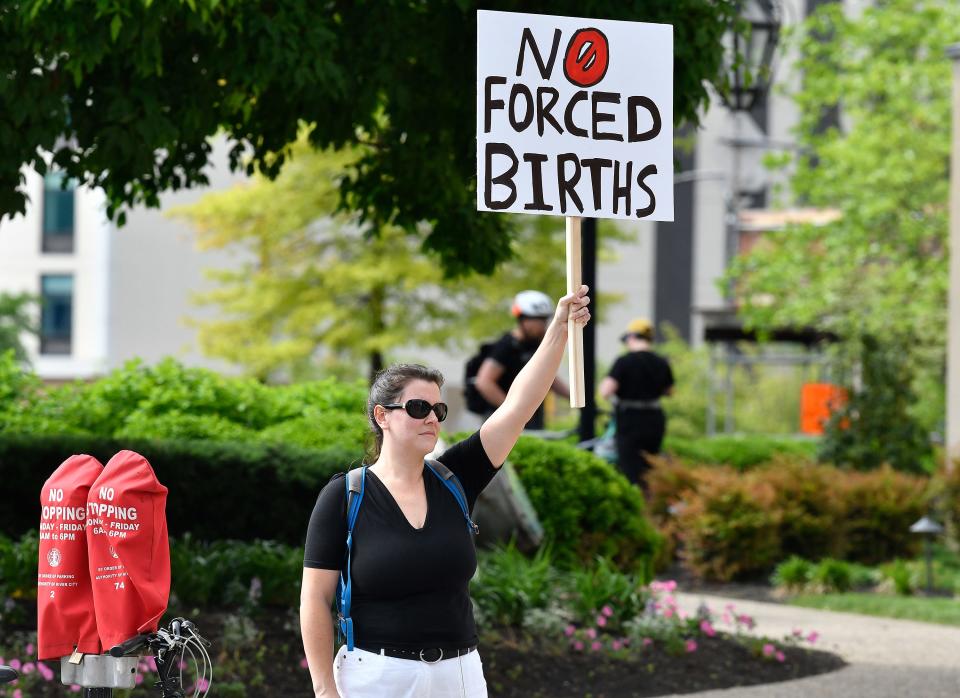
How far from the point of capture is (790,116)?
5812 centimetres

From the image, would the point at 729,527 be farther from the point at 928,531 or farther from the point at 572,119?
the point at 572,119

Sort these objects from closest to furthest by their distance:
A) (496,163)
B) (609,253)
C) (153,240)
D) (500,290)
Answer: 1. (496,163)
2. (500,290)
3. (609,253)
4. (153,240)

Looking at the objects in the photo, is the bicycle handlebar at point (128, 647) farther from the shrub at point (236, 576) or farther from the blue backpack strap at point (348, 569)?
the shrub at point (236, 576)

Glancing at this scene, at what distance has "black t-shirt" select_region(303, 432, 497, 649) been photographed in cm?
409

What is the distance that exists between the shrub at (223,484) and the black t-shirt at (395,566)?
5.10 m

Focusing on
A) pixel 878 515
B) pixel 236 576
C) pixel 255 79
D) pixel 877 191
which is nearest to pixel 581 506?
pixel 236 576

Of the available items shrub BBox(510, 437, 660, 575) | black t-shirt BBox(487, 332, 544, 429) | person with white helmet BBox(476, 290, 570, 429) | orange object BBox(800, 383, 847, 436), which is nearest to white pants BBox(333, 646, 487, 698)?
shrub BBox(510, 437, 660, 575)

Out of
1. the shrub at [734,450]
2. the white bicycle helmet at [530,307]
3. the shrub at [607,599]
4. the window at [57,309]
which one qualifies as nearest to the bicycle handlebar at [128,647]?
the shrub at [607,599]

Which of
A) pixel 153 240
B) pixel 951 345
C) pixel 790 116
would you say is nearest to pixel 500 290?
pixel 951 345

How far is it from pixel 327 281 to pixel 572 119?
24.1 metres

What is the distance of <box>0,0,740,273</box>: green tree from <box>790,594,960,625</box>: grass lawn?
4.47 meters

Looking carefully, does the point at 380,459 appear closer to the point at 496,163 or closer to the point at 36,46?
the point at 496,163

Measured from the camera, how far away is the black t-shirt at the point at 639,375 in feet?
44.1

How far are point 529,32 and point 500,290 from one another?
2425 cm
